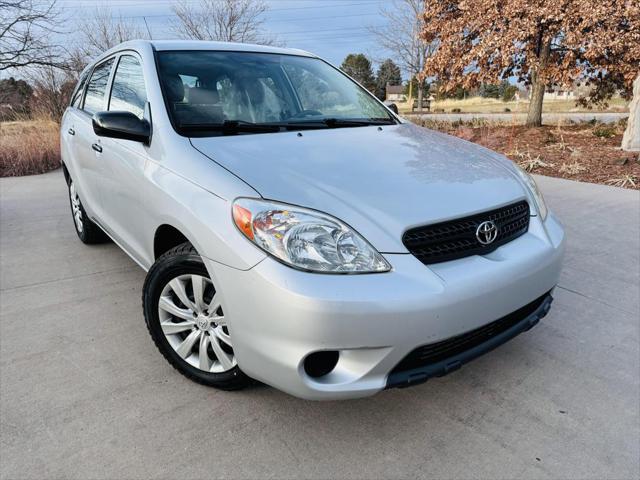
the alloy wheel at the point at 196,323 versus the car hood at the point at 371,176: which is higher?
the car hood at the point at 371,176

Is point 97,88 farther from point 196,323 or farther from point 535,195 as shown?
point 535,195

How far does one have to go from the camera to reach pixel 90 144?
3.15 meters

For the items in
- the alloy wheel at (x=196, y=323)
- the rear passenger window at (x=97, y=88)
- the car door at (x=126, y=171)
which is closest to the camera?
the alloy wheel at (x=196, y=323)

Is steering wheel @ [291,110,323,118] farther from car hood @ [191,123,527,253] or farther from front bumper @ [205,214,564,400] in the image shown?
front bumper @ [205,214,564,400]

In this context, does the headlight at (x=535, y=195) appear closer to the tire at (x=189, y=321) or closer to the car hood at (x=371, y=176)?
the car hood at (x=371, y=176)

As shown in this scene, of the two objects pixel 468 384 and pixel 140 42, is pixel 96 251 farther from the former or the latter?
pixel 468 384

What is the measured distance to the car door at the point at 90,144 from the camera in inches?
121

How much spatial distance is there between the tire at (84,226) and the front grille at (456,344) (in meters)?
3.11

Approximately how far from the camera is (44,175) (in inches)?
311

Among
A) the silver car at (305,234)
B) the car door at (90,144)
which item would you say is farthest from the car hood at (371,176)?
the car door at (90,144)

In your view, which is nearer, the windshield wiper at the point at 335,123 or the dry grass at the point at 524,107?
the windshield wiper at the point at 335,123

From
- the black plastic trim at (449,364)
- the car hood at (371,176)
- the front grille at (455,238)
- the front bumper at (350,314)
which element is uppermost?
the car hood at (371,176)

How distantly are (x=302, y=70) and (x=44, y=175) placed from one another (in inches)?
260

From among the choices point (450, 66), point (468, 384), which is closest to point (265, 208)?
point (468, 384)
